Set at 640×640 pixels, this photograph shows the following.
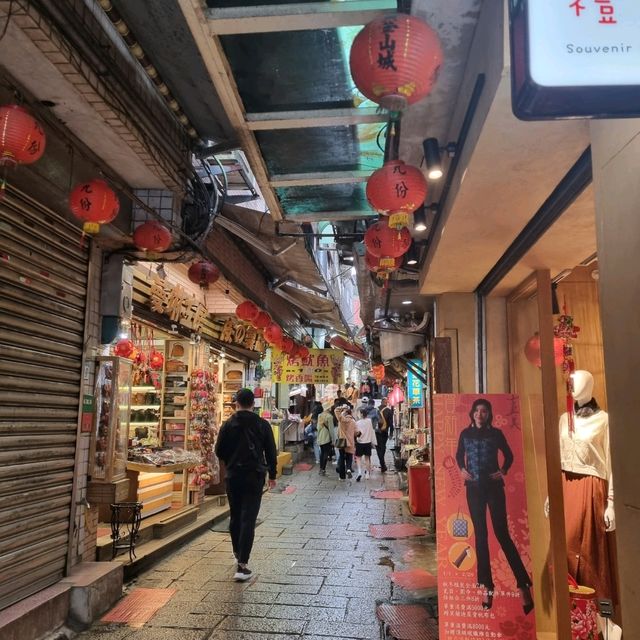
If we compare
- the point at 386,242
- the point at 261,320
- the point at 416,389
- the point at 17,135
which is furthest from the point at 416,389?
the point at 17,135

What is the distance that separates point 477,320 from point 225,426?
378cm

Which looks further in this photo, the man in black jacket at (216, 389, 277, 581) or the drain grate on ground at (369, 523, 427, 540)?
the drain grate on ground at (369, 523, 427, 540)

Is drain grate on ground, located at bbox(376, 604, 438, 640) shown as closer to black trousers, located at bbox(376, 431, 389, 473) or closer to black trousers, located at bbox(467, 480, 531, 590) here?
black trousers, located at bbox(467, 480, 531, 590)

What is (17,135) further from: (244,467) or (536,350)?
(536,350)

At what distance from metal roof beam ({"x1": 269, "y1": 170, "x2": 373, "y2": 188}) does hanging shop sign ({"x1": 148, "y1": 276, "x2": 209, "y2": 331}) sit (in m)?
4.25

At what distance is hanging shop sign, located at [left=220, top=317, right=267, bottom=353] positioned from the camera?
13.7m

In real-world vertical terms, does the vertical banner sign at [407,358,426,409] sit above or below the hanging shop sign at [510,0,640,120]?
below

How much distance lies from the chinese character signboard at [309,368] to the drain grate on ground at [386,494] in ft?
13.7

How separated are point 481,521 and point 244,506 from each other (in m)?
3.49

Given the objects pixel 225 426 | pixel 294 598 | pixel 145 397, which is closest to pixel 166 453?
pixel 145 397

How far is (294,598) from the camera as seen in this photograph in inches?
258

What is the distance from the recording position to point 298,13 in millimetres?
3604

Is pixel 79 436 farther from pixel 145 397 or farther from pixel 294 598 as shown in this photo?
pixel 145 397

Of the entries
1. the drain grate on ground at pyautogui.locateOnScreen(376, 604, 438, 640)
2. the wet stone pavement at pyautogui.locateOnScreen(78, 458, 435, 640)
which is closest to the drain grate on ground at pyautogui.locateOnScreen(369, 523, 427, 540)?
the wet stone pavement at pyautogui.locateOnScreen(78, 458, 435, 640)
